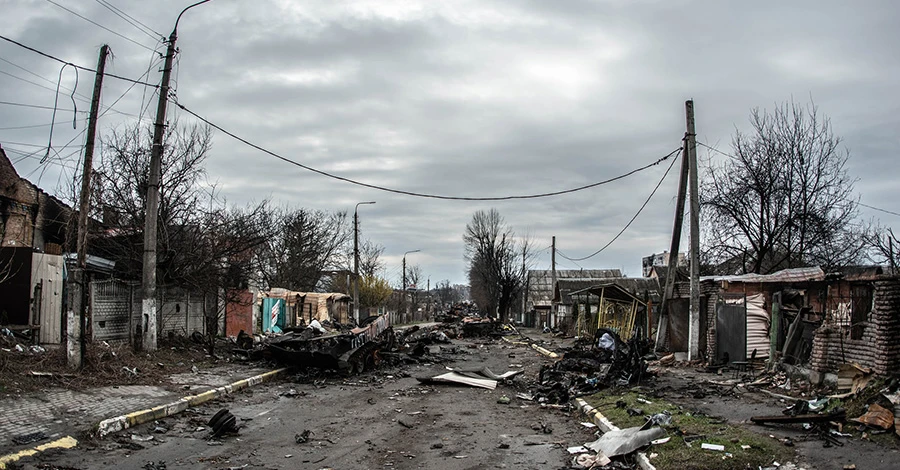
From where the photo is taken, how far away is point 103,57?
1266 cm

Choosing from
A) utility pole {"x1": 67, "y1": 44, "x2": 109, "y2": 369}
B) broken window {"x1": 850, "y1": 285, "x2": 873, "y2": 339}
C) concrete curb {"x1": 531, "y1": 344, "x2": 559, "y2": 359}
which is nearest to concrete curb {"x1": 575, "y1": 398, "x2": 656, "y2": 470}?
broken window {"x1": 850, "y1": 285, "x2": 873, "y2": 339}

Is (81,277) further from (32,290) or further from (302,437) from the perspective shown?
(302,437)

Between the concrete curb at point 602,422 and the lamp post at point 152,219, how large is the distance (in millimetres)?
9619

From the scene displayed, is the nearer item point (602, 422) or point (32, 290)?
point (602, 422)

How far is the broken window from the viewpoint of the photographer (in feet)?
36.2

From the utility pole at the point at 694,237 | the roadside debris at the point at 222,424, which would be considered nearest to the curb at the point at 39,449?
the roadside debris at the point at 222,424

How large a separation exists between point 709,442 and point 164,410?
801 centimetres

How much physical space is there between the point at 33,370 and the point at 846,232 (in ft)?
87.5

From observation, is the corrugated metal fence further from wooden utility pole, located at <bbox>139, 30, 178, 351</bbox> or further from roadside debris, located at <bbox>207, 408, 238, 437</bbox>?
roadside debris, located at <bbox>207, 408, 238, 437</bbox>

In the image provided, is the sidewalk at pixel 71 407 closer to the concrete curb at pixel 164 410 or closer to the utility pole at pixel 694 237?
the concrete curb at pixel 164 410

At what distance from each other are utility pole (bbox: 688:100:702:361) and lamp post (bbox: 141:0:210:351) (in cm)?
1295

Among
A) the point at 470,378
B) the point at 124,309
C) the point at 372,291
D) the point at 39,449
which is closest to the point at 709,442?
the point at 39,449

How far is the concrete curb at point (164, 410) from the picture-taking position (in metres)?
8.59

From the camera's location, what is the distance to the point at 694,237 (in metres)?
16.7
